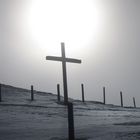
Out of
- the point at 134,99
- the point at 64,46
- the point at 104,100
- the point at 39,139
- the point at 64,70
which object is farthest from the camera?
the point at 134,99

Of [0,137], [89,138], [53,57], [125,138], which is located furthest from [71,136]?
[53,57]

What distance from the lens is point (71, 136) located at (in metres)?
6.99

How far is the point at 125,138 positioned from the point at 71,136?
1.30m

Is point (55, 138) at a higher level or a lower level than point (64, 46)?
lower

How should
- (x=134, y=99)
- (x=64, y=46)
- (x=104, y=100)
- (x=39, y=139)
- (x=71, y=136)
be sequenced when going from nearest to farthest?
(x=71, y=136)
(x=39, y=139)
(x=64, y=46)
(x=104, y=100)
(x=134, y=99)

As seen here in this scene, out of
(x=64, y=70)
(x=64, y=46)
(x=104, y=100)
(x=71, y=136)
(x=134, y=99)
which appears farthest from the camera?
(x=134, y=99)

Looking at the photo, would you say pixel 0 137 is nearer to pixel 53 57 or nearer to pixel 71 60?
pixel 53 57

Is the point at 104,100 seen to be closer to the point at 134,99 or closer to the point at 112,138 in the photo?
the point at 134,99

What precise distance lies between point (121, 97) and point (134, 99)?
10.9 m

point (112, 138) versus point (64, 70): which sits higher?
point (64, 70)

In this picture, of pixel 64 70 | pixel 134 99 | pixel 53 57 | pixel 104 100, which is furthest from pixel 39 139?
pixel 134 99

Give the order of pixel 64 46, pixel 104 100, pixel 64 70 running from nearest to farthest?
pixel 64 70 < pixel 64 46 < pixel 104 100

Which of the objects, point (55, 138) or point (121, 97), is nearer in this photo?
point (55, 138)

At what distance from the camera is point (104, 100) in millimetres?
38812
